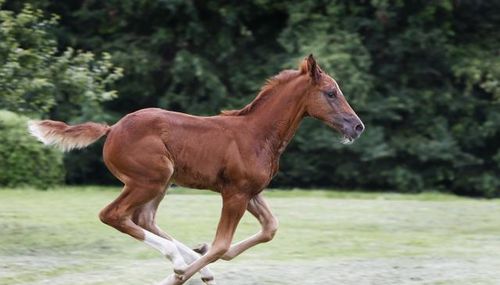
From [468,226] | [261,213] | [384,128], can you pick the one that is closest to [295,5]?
[384,128]

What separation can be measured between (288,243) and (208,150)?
14.9 ft

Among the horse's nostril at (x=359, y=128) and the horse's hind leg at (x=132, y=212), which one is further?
the horse's nostril at (x=359, y=128)

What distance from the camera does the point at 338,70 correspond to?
26672 mm

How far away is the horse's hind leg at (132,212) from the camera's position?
8.27 metres

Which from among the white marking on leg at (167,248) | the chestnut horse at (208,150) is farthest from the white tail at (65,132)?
the white marking on leg at (167,248)

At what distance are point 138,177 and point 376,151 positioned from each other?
64.5 feet

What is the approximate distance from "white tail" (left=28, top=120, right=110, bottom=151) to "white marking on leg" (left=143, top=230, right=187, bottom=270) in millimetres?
1017

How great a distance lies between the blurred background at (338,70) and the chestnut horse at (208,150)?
17772 millimetres

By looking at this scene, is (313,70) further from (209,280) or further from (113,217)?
A: (113,217)

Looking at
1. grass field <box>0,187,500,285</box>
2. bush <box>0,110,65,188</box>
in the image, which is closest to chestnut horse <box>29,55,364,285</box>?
grass field <box>0,187,500,285</box>

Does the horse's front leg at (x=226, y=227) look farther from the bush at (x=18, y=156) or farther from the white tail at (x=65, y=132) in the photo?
the bush at (x=18, y=156)

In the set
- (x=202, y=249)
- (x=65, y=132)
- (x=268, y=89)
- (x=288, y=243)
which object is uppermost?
(x=268, y=89)

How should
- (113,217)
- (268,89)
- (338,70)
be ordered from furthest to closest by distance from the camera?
(338,70) < (268,89) < (113,217)

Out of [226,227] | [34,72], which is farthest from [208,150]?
[34,72]
